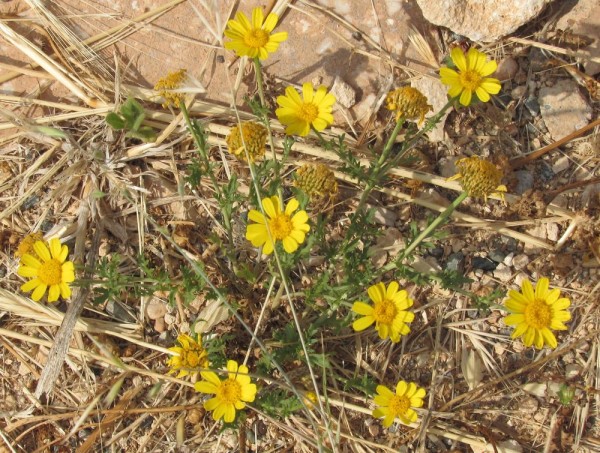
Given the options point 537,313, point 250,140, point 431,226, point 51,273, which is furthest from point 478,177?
point 51,273

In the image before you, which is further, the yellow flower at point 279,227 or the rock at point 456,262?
the rock at point 456,262

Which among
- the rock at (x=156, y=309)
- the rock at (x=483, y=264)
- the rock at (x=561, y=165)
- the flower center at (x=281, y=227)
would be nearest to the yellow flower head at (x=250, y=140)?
the flower center at (x=281, y=227)

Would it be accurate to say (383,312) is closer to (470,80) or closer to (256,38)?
(470,80)

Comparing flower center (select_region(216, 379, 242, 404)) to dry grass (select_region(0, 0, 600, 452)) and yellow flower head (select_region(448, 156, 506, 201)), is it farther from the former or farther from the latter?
yellow flower head (select_region(448, 156, 506, 201))

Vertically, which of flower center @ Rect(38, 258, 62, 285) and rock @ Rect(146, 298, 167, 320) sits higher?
flower center @ Rect(38, 258, 62, 285)

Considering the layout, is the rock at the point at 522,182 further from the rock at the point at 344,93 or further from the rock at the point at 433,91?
the rock at the point at 344,93

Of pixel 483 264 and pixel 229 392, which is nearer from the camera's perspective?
pixel 229 392

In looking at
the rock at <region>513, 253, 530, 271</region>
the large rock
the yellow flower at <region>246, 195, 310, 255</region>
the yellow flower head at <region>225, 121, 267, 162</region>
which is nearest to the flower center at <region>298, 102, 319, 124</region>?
the yellow flower head at <region>225, 121, 267, 162</region>
